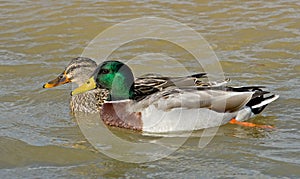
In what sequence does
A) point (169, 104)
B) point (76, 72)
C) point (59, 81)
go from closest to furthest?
1. point (169, 104)
2. point (59, 81)
3. point (76, 72)

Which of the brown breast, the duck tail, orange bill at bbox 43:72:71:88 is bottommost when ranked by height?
the brown breast

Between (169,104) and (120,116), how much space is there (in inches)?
25.3

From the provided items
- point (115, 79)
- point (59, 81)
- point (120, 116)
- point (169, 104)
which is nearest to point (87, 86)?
point (115, 79)

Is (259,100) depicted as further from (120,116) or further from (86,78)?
(86,78)

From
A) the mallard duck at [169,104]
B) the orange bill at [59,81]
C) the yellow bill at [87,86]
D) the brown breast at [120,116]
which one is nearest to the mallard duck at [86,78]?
the orange bill at [59,81]

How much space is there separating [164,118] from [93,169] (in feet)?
4.29

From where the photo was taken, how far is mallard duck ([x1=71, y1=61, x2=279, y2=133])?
300 inches

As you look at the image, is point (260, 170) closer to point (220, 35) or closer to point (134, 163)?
point (134, 163)

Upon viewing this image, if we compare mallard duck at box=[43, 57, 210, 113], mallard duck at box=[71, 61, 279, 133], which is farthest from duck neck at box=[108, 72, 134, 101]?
mallard duck at box=[43, 57, 210, 113]

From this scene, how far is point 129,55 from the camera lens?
10.1m

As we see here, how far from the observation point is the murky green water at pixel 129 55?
6.59 meters

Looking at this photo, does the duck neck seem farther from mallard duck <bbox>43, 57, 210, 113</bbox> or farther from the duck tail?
the duck tail

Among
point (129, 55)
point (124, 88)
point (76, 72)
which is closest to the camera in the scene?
point (124, 88)

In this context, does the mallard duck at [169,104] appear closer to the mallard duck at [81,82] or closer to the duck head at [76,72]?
the mallard duck at [81,82]
